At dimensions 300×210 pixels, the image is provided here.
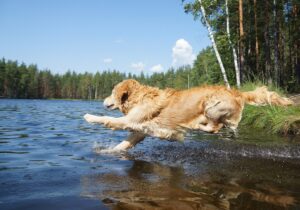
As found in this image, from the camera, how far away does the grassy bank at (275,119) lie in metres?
11.9

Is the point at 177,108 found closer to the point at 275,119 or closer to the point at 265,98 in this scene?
the point at 265,98

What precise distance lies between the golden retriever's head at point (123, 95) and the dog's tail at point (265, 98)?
2766mm

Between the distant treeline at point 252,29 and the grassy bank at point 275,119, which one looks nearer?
the grassy bank at point 275,119

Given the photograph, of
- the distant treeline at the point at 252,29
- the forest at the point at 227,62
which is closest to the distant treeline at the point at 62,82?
the forest at the point at 227,62

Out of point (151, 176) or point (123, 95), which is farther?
point (123, 95)

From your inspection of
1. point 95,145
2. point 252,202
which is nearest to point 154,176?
point 252,202

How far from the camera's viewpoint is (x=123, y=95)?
851cm

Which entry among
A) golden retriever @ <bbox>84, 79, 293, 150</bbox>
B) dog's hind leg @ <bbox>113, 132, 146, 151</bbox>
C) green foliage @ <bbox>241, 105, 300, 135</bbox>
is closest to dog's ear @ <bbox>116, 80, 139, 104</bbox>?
golden retriever @ <bbox>84, 79, 293, 150</bbox>

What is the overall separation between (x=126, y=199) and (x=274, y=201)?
2.04 metres

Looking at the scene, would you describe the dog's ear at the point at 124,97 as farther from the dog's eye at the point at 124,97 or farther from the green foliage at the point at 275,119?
the green foliage at the point at 275,119

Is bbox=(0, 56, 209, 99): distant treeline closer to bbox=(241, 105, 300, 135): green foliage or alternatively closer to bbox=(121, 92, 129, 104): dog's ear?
bbox=(241, 105, 300, 135): green foliage

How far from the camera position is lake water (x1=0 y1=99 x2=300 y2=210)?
4.57 m

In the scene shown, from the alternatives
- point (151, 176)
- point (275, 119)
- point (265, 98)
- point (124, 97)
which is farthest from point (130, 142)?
point (275, 119)

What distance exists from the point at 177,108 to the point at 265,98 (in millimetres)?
2127
